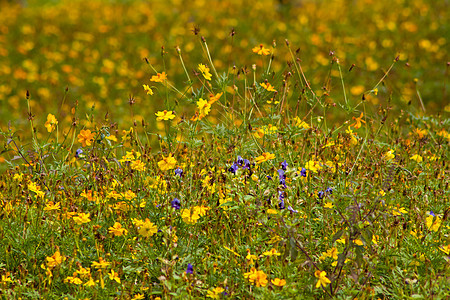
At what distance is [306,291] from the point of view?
7.96 ft

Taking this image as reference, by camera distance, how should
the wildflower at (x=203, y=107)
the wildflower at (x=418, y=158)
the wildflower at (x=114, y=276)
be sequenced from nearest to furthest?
the wildflower at (x=114, y=276) → the wildflower at (x=203, y=107) → the wildflower at (x=418, y=158)

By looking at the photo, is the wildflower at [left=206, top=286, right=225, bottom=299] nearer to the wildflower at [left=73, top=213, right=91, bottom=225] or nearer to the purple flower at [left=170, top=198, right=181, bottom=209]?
the purple flower at [left=170, top=198, right=181, bottom=209]

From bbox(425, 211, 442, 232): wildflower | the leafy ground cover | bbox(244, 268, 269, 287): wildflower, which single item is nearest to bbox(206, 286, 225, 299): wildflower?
the leafy ground cover

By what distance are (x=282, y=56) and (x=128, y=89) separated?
2.51m

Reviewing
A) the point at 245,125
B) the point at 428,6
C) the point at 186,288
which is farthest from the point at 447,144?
the point at 428,6

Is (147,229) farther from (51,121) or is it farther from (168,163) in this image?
(51,121)

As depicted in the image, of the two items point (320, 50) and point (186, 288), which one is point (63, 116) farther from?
point (186, 288)

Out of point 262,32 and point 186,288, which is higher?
point 186,288

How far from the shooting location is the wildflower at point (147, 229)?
2516mm

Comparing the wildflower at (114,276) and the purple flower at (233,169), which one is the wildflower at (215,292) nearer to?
the wildflower at (114,276)

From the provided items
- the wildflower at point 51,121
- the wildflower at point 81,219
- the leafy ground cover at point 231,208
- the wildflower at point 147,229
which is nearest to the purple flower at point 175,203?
the leafy ground cover at point 231,208

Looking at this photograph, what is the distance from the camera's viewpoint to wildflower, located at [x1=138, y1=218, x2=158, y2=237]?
8.25 feet

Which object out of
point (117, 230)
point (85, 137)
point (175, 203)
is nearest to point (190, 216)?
point (175, 203)

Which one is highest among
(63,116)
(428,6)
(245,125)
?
(245,125)
